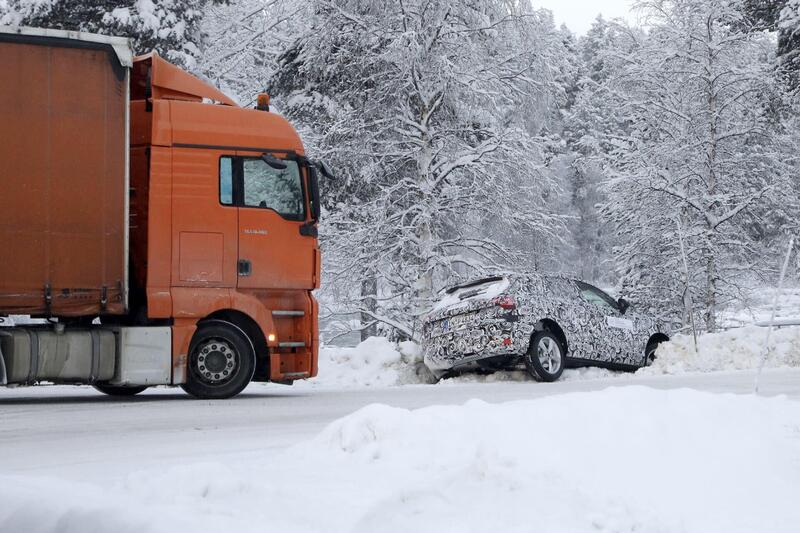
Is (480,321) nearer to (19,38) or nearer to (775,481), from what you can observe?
(19,38)

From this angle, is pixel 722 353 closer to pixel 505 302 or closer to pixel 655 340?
pixel 655 340

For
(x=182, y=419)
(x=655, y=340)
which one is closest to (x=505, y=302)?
(x=655, y=340)

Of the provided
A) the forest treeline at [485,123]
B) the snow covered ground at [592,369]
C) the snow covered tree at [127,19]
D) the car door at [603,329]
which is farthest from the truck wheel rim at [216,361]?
the snow covered tree at [127,19]

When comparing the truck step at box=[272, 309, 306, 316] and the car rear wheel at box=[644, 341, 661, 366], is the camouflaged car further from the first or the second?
the truck step at box=[272, 309, 306, 316]

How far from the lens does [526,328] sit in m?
14.5

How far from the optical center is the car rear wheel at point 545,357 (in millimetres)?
14633

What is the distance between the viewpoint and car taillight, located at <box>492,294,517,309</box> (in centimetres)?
1442

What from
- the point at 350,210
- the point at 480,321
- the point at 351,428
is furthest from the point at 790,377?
the point at 350,210

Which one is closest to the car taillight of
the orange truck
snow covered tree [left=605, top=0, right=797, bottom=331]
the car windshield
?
the car windshield

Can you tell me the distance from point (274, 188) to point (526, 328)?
4.35 metres

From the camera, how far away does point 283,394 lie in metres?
13.9

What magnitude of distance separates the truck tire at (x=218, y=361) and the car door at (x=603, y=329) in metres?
5.64

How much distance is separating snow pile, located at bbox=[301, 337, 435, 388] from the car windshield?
2.76m

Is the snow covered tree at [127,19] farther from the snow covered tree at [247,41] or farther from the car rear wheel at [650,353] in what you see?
the car rear wheel at [650,353]
